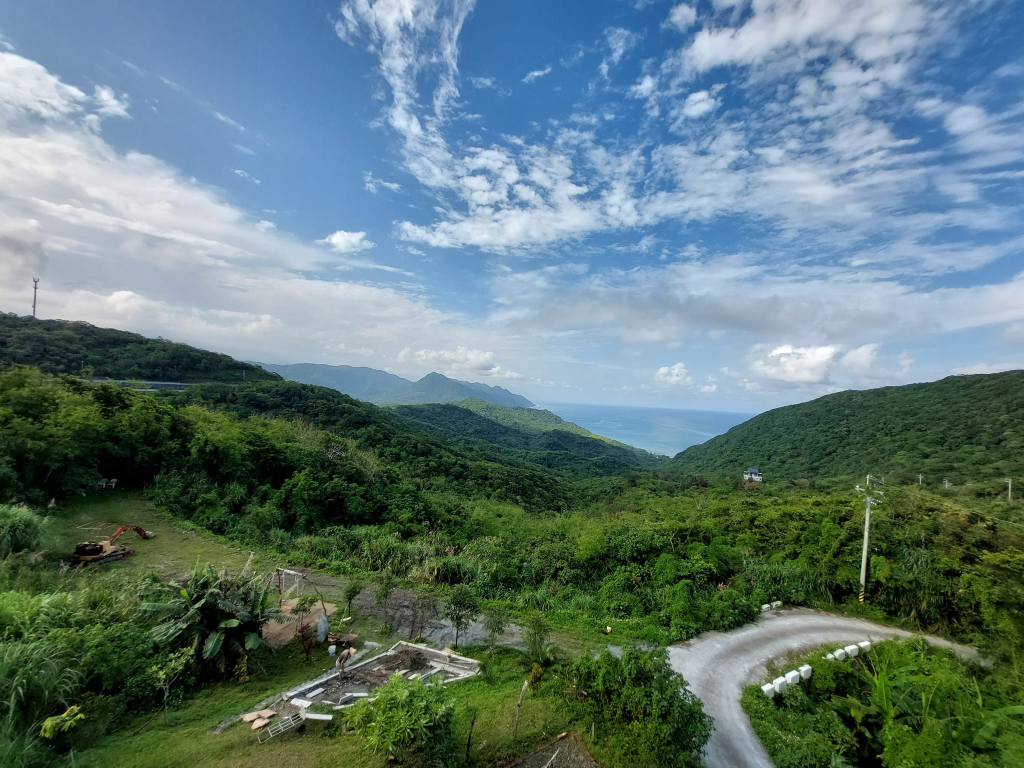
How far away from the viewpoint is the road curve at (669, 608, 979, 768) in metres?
7.48

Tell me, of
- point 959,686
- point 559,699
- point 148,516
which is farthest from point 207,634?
point 959,686

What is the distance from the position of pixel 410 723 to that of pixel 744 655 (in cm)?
933

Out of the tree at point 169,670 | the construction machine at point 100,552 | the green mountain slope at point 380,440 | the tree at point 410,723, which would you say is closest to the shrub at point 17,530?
the construction machine at point 100,552

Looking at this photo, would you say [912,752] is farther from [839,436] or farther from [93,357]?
[839,436]

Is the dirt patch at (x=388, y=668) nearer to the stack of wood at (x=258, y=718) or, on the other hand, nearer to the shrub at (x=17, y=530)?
the stack of wood at (x=258, y=718)

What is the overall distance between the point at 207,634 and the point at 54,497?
11.1 metres

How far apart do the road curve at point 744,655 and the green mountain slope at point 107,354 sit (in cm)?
4565

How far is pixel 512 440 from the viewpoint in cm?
10475

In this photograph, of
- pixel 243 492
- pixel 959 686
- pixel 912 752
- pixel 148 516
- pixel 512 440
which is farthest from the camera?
pixel 512 440

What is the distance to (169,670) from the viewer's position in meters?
6.83

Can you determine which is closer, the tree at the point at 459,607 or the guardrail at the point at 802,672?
the guardrail at the point at 802,672

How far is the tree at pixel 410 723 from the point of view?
17.7 feet

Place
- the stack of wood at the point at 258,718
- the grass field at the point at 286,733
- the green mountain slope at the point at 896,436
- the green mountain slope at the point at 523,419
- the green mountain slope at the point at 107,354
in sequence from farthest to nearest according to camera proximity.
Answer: the green mountain slope at the point at 523,419, the green mountain slope at the point at 896,436, the green mountain slope at the point at 107,354, the stack of wood at the point at 258,718, the grass field at the point at 286,733

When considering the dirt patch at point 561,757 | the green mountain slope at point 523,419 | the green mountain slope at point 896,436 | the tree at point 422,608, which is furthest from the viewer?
the green mountain slope at point 523,419
